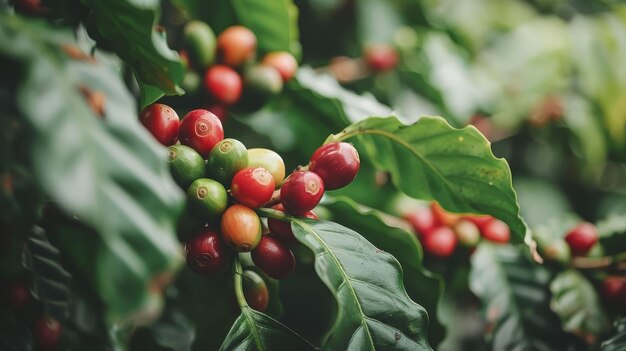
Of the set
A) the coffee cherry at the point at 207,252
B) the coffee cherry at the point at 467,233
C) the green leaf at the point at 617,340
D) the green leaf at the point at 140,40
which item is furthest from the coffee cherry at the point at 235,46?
the green leaf at the point at 617,340

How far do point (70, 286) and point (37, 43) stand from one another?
0.72 metres

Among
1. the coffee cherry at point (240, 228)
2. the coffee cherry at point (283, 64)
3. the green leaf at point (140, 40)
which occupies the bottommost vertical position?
the coffee cherry at point (240, 228)

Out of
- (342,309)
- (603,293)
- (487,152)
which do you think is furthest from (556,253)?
(342,309)

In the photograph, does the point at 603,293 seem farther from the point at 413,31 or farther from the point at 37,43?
the point at 37,43

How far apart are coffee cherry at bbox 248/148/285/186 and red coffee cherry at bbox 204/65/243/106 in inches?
14.3

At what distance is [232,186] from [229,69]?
1.76 ft

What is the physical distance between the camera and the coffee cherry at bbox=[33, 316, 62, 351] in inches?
46.9

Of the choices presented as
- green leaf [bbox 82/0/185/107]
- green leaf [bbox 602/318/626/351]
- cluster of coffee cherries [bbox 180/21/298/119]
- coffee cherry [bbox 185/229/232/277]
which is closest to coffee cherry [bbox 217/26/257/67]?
cluster of coffee cherries [bbox 180/21/298/119]

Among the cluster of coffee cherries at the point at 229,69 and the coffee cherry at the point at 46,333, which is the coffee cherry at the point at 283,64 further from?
the coffee cherry at the point at 46,333

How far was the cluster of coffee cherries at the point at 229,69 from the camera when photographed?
1.33 m

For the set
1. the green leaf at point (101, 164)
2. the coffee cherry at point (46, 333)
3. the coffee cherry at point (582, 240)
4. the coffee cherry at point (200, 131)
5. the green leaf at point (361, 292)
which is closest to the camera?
the green leaf at point (101, 164)

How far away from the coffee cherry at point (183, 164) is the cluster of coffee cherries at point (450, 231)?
0.85 metres

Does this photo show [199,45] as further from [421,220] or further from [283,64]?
[421,220]

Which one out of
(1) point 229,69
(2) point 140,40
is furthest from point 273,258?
(1) point 229,69
